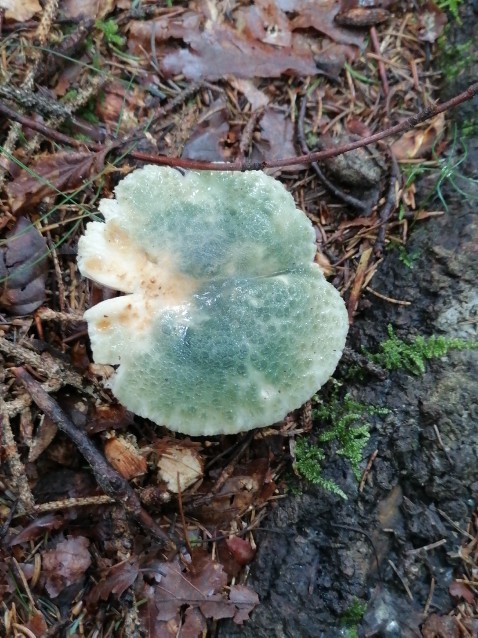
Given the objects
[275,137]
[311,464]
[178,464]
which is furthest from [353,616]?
[275,137]

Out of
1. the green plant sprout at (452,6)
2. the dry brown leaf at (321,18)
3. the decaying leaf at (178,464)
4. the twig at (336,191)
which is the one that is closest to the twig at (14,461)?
the decaying leaf at (178,464)

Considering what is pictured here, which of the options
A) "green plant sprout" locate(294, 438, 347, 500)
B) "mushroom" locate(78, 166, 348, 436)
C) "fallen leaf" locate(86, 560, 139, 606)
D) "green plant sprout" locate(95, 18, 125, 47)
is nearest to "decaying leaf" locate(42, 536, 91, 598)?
"fallen leaf" locate(86, 560, 139, 606)

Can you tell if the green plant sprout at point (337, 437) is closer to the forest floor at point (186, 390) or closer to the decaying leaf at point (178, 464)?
the forest floor at point (186, 390)

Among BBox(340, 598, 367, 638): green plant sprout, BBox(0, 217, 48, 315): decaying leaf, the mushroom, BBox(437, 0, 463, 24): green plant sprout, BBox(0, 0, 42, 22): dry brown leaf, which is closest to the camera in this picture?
the mushroom

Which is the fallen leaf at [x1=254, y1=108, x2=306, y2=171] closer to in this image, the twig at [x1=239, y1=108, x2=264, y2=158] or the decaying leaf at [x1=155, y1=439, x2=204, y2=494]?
the twig at [x1=239, y1=108, x2=264, y2=158]

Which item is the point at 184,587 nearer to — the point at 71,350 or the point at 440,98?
the point at 71,350

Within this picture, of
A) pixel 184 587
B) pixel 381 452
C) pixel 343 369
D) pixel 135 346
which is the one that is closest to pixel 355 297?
pixel 343 369
